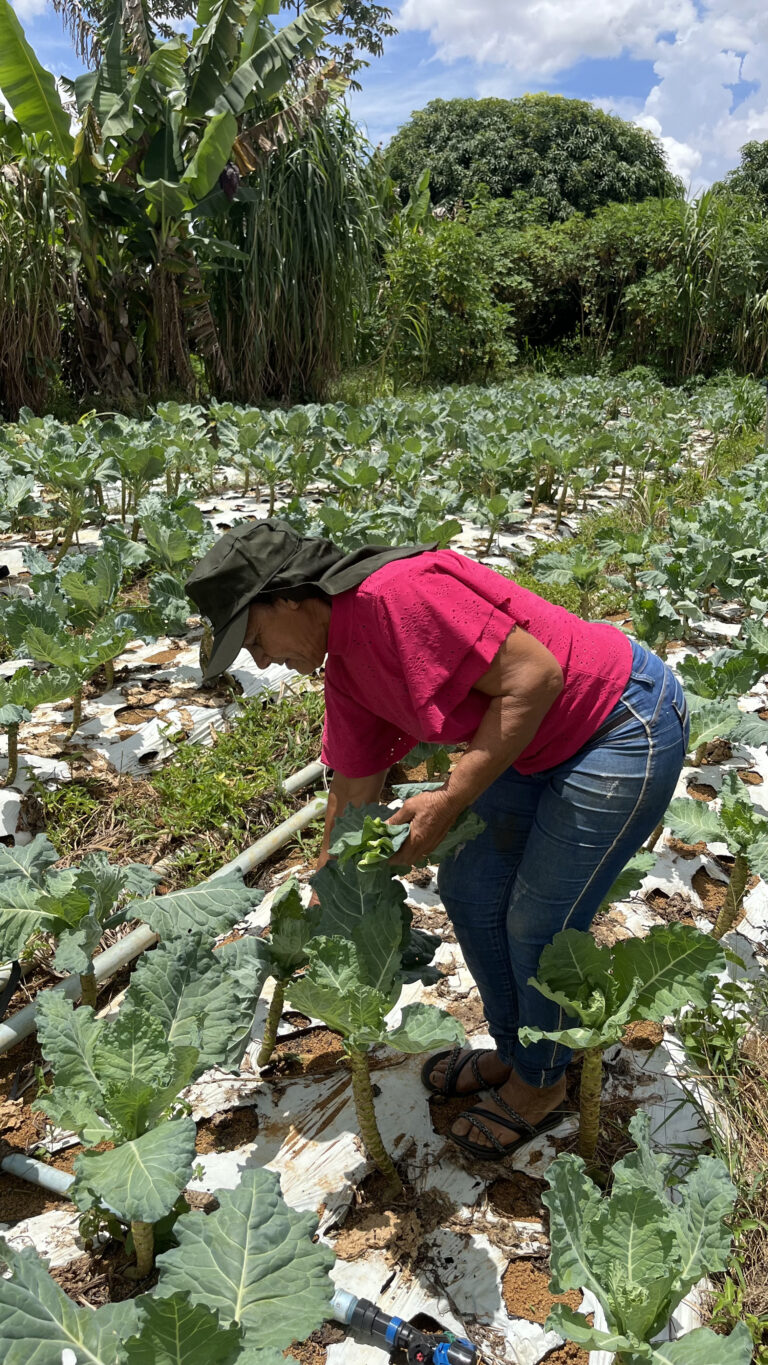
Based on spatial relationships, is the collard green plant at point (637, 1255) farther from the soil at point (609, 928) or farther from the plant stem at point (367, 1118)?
the soil at point (609, 928)

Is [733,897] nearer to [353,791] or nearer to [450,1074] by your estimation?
[450,1074]

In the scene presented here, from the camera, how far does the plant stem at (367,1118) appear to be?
1.77m

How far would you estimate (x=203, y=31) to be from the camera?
924cm

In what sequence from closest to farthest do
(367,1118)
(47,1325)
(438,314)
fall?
(47,1325) → (367,1118) → (438,314)

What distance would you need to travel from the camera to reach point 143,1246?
5.31 ft

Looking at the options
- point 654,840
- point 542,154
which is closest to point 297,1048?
point 654,840

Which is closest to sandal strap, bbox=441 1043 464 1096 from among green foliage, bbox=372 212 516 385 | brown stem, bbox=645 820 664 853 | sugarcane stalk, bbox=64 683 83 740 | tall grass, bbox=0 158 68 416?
brown stem, bbox=645 820 664 853

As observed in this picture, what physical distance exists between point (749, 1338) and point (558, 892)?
730mm

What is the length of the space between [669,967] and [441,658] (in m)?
0.77

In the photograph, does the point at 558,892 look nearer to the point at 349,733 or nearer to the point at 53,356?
the point at 349,733

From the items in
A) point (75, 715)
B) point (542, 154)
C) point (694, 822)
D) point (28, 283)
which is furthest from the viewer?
point (542, 154)

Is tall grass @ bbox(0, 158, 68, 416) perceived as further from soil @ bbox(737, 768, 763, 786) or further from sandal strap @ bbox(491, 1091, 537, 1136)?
sandal strap @ bbox(491, 1091, 537, 1136)

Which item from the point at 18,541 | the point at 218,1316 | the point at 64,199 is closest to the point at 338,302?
the point at 64,199

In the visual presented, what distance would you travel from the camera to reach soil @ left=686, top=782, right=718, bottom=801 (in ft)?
10.7
